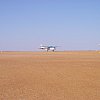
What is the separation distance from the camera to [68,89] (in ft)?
53.2

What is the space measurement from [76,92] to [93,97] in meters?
1.59

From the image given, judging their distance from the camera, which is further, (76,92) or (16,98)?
(76,92)

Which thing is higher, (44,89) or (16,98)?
(44,89)

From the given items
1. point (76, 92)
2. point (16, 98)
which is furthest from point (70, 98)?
point (16, 98)

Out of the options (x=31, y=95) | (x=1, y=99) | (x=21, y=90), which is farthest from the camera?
(x=21, y=90)

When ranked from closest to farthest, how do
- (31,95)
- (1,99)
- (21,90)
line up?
(1,99) < (31,95) < (21,90)

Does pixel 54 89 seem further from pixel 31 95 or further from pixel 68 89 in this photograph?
pixel 31 95

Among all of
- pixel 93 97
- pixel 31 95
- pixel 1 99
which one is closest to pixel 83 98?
pixel 93 97

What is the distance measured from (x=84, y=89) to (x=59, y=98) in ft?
10.0

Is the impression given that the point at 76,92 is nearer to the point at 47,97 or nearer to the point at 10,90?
the point at 47,97

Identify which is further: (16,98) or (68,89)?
(68,89)

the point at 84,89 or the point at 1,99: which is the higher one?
the point at 84,89

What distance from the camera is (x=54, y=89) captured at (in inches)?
639

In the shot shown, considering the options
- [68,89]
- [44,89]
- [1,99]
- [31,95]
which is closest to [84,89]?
[68,89]
